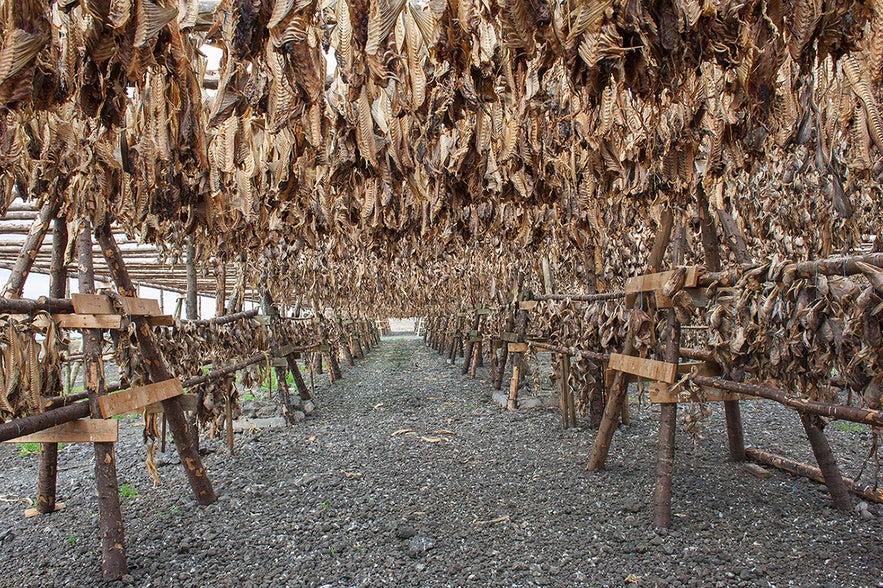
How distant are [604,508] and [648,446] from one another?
1.72m

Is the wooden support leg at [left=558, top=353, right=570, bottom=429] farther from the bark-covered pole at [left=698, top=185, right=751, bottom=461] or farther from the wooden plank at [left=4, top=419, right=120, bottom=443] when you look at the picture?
the wooden plank at [left=4, top=419, right=120, bottom=443]

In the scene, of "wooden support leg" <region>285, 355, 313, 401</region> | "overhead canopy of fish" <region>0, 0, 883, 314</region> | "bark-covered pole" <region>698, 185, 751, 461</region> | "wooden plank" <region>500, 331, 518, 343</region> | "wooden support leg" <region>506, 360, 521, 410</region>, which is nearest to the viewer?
"overhead canopy of fish" <region>0, 0, 883, 314</region>

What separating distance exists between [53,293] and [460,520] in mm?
3427

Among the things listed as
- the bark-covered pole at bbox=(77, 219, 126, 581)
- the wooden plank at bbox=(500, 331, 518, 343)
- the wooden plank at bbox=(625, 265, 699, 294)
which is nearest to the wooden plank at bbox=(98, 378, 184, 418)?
the bark-covered pole at bbox=(77, 219, 126, 581)

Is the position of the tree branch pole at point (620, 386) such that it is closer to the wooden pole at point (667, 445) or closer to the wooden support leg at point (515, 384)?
the wooden pole at point (667, 445)

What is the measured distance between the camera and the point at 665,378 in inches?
143

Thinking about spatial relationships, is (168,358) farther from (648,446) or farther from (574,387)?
(648,446)

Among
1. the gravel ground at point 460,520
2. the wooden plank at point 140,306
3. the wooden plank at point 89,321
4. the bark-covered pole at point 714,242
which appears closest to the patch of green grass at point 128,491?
the gravel ground at point 460,520

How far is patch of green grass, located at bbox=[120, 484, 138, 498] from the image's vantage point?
464cm

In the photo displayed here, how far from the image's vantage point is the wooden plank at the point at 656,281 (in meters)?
3.41

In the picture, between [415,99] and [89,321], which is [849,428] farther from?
[89,321]

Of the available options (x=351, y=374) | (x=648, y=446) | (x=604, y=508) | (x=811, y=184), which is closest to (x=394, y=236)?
(x=604, y=508)

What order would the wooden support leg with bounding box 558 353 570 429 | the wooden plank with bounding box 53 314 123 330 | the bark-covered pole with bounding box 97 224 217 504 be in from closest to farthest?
1. the wooden plank with bounding box 53 314 123 330
2. the bark-covered pole with bounding box 97 224 217 504
3. the wooden support leg with bounding box 558 353 570 429

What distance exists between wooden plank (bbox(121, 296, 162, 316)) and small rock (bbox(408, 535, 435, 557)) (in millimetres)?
2531
